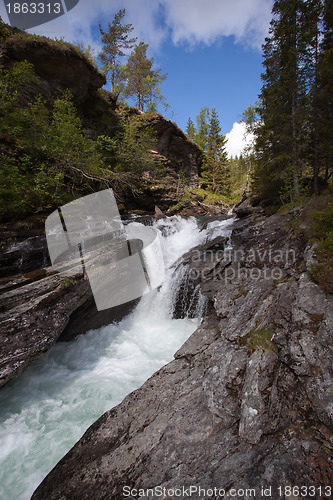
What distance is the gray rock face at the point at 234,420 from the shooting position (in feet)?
8.77

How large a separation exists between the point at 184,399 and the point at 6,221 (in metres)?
9.86

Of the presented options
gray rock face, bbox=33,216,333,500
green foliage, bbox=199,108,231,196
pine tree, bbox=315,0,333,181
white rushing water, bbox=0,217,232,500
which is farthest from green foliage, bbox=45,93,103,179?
green foliage, bbox=199,108,231,196

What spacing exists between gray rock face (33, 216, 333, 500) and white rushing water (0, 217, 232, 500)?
0.86 metres

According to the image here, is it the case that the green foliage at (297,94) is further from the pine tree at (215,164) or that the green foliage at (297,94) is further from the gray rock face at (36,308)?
the pine tree at (215,164)

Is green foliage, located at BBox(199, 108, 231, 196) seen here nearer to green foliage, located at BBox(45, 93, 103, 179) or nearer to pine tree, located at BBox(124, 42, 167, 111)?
pine tree, located at BBox(124, 42, 167, 111)

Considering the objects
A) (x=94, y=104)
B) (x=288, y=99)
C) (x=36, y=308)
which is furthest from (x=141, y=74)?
(x=36, y=308)

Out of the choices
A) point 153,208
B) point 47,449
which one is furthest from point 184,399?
point 153,208

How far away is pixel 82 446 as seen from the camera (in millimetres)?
3980

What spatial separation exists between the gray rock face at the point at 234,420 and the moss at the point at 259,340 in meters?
0.02

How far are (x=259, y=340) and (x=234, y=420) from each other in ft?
5.39

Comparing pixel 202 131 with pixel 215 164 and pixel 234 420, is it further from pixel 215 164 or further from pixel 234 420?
pixel 234 420

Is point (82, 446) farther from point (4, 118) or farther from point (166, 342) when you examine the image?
point (4, 118)

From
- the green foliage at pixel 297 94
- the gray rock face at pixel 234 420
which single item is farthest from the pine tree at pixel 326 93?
the gray rock face at pixel 234 420

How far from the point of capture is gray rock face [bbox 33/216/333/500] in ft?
8.77
